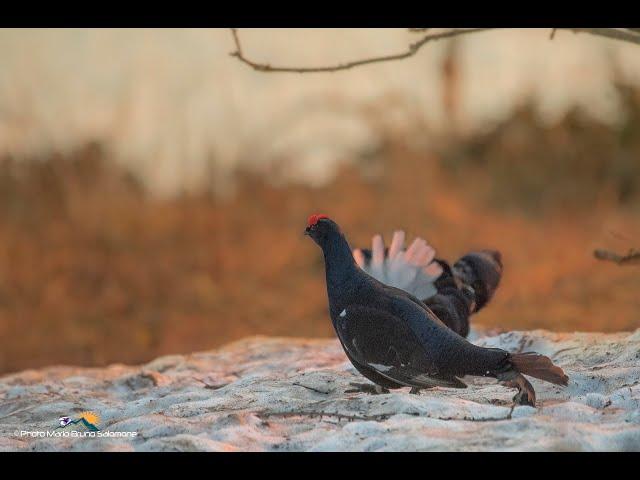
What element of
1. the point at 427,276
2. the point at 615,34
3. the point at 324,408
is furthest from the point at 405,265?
the point at 615,34

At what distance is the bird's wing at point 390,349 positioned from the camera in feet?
7.08

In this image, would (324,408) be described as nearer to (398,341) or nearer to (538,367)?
(398,341)

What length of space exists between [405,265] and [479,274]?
27 centimetres

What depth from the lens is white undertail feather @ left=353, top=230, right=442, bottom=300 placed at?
2.41m

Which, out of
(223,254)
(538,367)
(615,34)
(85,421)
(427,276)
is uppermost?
(615,34)

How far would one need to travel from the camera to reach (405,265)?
2.43 meters

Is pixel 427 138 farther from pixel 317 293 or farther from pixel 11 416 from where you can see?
pixel 11 416

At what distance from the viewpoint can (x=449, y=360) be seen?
2146mm

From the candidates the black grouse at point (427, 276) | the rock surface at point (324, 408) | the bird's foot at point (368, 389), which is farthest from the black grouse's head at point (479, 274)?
the bird's foot at point (368, 389)

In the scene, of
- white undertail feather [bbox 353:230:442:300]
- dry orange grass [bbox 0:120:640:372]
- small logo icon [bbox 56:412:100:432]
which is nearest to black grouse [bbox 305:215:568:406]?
white undertail feather [bbox 353:230:442:300]

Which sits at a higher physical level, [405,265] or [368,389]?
[405,265]

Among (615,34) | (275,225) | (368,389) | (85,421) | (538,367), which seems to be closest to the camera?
(538,367)

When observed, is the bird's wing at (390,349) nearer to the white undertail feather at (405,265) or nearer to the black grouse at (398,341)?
the black grouse at (398,341)
